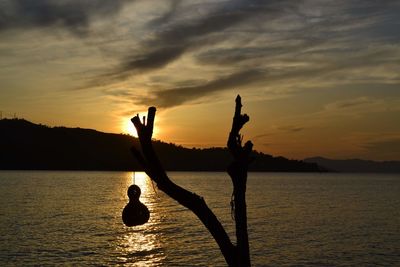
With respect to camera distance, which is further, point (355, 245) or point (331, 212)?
point (331, 212)

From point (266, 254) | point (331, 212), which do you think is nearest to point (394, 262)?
point (266, 254)

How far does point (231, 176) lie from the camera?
8469 mm

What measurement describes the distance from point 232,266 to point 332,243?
Result: 1664 inches

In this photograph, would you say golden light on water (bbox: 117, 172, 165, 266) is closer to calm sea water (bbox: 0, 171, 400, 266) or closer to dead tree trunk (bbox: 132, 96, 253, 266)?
calm sea water (bbox: 0, 171, 400, 266)

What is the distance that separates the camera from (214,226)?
338 inches

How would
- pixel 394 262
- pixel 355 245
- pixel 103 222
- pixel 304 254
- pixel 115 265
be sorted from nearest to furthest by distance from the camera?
pixel 115 265 < pixel 394 262 < pixel 304 254 < pixel 355 245 < pixel 103 222

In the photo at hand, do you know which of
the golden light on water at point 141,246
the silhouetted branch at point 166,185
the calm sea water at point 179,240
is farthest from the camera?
the calm sea water at point 179,240

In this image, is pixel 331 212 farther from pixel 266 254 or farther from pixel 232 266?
pixel 232 266

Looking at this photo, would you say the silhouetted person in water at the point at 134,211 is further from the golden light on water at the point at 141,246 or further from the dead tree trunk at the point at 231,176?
the golden light on water at the point at 141,246

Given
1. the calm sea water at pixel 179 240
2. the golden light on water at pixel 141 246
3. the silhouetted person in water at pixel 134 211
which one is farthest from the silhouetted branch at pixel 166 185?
the golden light on water at pixel 141 246

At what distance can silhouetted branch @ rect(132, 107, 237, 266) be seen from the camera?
820 centimetres

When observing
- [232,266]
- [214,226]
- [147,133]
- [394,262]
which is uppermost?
[147,133]

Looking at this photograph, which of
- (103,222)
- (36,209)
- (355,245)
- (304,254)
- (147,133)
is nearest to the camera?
(147,133)

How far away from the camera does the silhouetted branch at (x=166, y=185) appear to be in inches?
323
